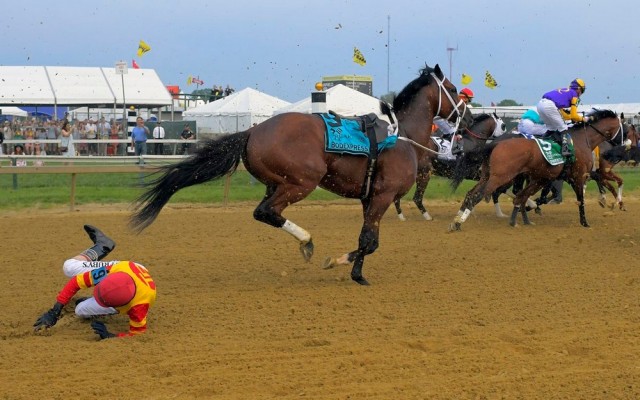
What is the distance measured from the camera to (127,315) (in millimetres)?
7285

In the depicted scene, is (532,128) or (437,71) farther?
(532,128)

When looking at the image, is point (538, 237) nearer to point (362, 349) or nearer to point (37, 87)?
point (362, 349)

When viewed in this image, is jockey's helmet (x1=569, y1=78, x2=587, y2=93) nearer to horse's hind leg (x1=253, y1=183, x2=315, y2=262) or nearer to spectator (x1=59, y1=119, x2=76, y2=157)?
horse's hind leg (x1=253, y1=183, x2=315, y2=262)

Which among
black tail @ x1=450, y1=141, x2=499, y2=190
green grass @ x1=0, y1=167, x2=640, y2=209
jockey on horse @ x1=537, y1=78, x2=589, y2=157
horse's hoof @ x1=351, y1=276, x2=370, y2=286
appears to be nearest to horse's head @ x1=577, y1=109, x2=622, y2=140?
jockey on horse @ x1=537, y1=78, x2=589, y2=157

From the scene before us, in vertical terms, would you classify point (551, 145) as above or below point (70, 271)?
above

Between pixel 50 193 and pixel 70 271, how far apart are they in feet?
37.9

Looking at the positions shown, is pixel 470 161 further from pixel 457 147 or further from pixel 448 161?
pixel 457 147

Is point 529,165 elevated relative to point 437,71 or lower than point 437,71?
lower

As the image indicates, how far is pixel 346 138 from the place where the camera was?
8.71 m

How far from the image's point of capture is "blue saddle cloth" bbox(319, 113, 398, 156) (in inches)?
340

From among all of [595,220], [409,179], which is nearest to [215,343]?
[409,179]

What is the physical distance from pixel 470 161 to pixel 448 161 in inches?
37.5

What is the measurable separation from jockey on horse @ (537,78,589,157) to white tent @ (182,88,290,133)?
15191 millimetres

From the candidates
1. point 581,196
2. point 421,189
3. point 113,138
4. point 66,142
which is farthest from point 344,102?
point 581,196
